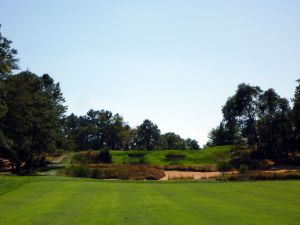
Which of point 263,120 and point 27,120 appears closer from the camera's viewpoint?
point 27,120

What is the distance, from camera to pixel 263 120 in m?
90.0

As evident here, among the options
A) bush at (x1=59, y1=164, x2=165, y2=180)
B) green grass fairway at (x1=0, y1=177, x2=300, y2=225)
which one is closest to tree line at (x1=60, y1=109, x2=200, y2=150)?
bush at (x1=59, y1=164, x2=165, y2=180)

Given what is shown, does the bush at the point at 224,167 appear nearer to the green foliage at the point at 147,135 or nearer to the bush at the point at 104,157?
the bush at the point at 104,157

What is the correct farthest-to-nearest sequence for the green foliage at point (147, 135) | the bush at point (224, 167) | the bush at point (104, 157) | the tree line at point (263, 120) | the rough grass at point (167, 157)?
the green foliage at point (147, 135) < the tree line at point (263, 120) < the rough grass at point (167, 157) < the bush at point (104, 157) < the bush at point (224, 167)

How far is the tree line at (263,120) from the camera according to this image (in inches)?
3442

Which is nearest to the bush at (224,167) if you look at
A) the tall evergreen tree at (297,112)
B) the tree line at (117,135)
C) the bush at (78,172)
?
the tall evergreen tree at (297,112)

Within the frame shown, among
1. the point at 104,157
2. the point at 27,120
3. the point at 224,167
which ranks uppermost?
the point at 27,120

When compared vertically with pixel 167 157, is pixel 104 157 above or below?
below

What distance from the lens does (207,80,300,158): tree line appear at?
87.4m

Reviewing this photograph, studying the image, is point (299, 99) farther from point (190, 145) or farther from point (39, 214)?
point (190, 145)

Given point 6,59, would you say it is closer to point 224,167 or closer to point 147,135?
point 224,167

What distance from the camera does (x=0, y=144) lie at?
4753cm

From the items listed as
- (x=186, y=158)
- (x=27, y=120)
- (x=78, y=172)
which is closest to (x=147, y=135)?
(x=186, y=158)

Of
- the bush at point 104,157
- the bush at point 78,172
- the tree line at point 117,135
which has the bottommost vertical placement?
the bush at point 78,172
